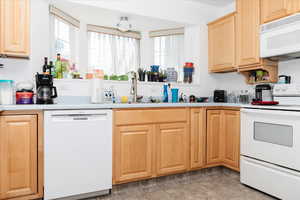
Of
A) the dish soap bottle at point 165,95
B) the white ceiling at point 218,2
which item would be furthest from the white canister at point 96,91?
the white ceiling at point 218,2

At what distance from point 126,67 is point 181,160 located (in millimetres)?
1910

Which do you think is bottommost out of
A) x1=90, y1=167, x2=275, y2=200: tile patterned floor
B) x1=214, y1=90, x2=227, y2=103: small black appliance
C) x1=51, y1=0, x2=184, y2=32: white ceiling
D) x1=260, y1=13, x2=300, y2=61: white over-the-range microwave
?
x1=90, y1=167, x2=275, y2=200: tile patterned floor

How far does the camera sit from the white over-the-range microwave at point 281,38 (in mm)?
2213

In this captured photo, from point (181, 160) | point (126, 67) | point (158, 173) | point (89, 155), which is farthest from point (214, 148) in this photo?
point (126, 67)

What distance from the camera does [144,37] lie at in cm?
379

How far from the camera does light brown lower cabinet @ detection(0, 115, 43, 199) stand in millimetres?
1773

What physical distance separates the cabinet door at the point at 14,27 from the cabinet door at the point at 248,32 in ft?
8.42

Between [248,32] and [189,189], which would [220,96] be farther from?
[189,189]

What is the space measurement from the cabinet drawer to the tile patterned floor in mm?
719

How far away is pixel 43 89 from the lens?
6.94 ft

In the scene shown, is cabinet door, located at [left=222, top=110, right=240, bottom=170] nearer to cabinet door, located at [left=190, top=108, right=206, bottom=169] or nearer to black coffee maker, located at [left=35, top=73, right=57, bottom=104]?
cabinet door, located at [left=190, top=108, right=206, bottom=169]

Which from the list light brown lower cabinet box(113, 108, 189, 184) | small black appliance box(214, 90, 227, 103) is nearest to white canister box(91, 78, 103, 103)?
light brown lower cabinet box(113, 108, 189, 184)

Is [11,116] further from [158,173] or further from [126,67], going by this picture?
[126,67]

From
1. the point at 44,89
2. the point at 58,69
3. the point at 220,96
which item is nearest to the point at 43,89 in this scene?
the point at 44,89
